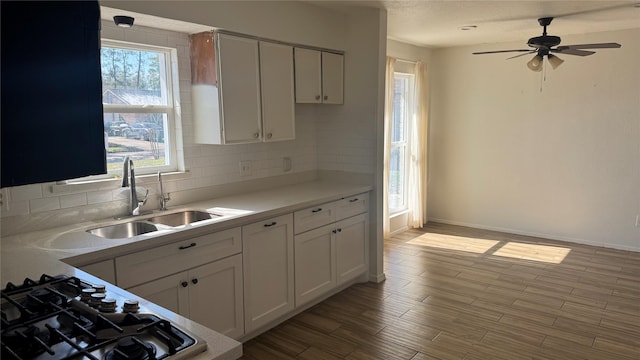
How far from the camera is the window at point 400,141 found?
588 cm

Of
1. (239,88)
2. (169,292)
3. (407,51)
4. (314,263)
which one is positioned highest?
(407,51)

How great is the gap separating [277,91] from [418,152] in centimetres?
303

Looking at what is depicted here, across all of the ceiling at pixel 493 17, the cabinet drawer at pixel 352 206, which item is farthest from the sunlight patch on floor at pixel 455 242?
the ceiling at pixel 493 17

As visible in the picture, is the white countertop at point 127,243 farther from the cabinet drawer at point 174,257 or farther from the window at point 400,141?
the window at point 400,141

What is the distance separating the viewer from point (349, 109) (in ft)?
13.6

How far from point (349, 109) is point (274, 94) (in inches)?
34.8

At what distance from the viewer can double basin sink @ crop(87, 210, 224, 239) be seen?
2.68 meters

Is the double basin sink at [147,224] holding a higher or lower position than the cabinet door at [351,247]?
higher

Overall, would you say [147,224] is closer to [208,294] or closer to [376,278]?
[208,294]

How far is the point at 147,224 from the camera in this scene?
112 inches

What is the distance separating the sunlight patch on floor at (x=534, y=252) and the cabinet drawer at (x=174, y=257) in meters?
3.43

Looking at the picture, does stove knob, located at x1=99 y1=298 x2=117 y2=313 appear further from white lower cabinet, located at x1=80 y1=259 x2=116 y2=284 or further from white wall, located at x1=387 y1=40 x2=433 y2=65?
white wall, located at x1=387 y1=40 x2=433 y2=65

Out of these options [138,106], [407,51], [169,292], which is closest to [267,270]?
[169,292]

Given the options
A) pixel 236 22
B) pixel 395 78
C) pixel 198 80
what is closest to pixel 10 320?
pixel 198 80
